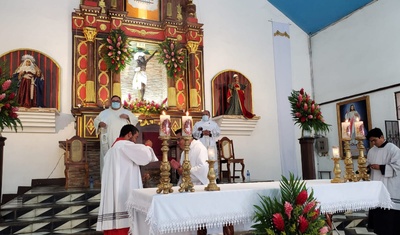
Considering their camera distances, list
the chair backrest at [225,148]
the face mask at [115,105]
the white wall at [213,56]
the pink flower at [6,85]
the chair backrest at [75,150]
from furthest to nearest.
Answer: the chair backrest at [225,148] < the white wall at [213,56] < the face mask at [115,105] < the chair backrest at [75,150] < the pink flower at [6,85]

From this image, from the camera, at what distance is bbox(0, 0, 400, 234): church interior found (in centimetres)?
845

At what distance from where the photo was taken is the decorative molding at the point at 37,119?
803 cm

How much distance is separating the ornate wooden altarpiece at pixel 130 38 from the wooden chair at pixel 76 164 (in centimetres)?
88

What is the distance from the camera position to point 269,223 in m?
3.16

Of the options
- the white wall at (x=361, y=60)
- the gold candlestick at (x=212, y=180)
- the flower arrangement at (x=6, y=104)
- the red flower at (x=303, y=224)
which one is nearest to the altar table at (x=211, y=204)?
the gold candlestick at (x=212, y=180)

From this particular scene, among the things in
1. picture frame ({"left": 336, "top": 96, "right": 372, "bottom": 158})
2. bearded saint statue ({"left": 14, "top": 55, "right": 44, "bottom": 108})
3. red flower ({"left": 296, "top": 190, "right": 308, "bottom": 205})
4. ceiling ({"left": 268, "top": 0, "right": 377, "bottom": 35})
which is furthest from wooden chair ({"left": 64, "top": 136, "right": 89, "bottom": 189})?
ceiling ({"left": 268, "top": 0, "right": 377, "bottom": 35})

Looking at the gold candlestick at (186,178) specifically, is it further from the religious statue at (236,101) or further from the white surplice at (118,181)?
the religious statue at (236,101)

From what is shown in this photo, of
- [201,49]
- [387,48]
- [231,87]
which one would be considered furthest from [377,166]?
[201,49]

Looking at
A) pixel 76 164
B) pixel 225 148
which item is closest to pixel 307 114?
pixel 225 148

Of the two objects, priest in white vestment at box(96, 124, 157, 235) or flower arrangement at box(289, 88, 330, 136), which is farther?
flower arrangement at box(289, 88, 330, 136)

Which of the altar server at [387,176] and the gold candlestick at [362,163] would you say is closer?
the gold candlestick at [362,163]

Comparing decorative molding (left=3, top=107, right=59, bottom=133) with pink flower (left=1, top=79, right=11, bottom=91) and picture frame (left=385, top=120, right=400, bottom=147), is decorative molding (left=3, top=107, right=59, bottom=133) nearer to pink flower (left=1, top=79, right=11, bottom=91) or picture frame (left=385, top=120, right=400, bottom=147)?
pink flower (left=1, top=79, right=11, bottom=91)

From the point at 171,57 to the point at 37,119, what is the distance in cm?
373

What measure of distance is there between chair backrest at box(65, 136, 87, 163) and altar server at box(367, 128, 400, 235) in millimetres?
5636
